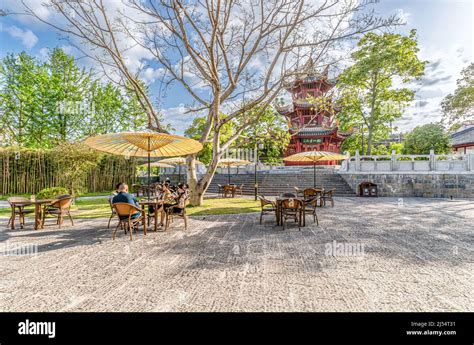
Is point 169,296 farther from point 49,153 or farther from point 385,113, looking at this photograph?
point 385,113

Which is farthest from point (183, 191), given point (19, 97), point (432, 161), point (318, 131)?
point (318, 131)

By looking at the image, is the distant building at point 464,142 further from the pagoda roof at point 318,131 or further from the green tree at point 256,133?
the green tree at point 256,133

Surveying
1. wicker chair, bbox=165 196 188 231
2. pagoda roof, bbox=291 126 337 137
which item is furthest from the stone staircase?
wicker chair, bbox=165 196 188 231

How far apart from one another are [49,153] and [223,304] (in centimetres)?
1784

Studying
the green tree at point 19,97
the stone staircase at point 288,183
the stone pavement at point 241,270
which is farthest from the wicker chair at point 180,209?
the green tree at point 19,97

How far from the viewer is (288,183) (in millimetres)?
17578

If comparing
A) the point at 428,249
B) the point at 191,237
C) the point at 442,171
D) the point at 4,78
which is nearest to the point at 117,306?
the point at 191,237

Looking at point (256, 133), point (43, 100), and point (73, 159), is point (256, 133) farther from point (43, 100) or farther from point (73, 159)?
point (43, 100)

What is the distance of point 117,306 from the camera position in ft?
7.90

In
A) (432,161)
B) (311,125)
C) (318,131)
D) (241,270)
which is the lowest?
(241,270)

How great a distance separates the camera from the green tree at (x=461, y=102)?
12.7 meters

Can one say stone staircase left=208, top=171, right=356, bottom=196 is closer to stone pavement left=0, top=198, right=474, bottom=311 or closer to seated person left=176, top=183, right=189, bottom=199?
seated person left=176, top=183, right=189, bottom=199

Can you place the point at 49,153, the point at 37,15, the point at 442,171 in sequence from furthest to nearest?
the point at 49,153
the point at 442,171
the point at 37,15

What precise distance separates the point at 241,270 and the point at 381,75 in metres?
22.9
